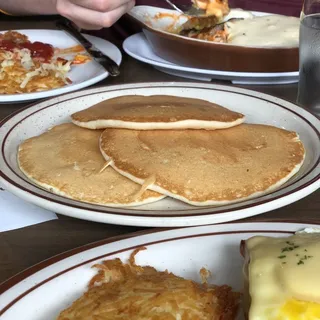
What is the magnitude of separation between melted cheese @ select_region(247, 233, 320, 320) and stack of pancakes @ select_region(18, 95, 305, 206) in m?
0.28

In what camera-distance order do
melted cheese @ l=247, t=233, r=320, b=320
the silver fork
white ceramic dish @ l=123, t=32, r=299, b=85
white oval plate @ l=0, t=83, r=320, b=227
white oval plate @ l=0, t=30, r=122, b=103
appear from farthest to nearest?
the silver fork
white ceramic dish @ l=123, t=32, r=299, b=85
white oval plate @ l=0, t=30, r=122, b=103
white oval plate @ l=0, t=83, r=320, b=227
melted cheese @ l=247, t=233, r=320, b=320

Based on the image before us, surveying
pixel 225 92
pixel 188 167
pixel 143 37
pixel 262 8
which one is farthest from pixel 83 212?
pixel 262 8

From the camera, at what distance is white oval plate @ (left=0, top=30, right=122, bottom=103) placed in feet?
5.48

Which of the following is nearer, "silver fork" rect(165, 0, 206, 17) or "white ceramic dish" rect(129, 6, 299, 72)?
"white ceramic dish" rect(129, 6, 299, 72)

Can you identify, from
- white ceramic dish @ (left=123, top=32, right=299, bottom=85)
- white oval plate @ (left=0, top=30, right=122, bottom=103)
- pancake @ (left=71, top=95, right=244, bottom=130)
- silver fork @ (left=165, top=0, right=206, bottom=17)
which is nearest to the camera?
pancake @ (left=71, top=95, right=244, bottom=130)

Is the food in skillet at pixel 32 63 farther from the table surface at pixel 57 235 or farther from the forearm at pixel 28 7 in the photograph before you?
the table surface at pixel 57 235

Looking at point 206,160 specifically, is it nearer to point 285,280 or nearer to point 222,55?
point 285,280

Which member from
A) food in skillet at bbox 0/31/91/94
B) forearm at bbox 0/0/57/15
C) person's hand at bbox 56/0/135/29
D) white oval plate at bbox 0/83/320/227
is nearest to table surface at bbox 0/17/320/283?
white oval plate at bbox 0/83/320/227

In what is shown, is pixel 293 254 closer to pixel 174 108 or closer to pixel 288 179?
pixel 288 179

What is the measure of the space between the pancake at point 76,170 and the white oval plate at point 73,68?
15.1 inches

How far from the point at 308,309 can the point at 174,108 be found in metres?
0.70

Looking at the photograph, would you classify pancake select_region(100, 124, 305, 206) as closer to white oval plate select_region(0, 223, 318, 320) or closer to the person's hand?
white oval plate select_region(0, 223, 318, 320)

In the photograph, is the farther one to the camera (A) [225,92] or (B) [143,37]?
(B) [143,37]

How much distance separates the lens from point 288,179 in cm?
113
